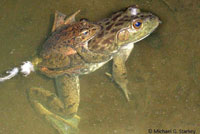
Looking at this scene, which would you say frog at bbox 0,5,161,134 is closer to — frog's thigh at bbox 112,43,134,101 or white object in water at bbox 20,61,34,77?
frog's thigh at bbox 112,43,134,101

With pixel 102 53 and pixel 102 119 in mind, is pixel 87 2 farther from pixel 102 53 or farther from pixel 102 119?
pixel 102 119

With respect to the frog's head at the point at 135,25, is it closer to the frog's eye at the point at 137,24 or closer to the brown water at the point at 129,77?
the frog's eye at the point at 137,24

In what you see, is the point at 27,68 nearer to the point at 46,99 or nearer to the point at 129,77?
the point at 46,99

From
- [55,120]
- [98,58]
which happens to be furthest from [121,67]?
[55,120]

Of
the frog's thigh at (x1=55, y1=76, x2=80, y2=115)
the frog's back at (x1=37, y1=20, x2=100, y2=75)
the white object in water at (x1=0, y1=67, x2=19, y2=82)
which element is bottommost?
the frog's thigh at (x1=55, y1=76, x2=80, y2=115)

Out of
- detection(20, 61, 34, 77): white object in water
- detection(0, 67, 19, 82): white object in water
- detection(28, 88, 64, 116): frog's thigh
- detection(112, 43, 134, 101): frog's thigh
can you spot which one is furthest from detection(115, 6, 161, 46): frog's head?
detection(0, 67, 19, 82): white object in water

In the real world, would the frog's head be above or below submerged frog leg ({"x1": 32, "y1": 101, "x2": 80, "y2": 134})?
above
